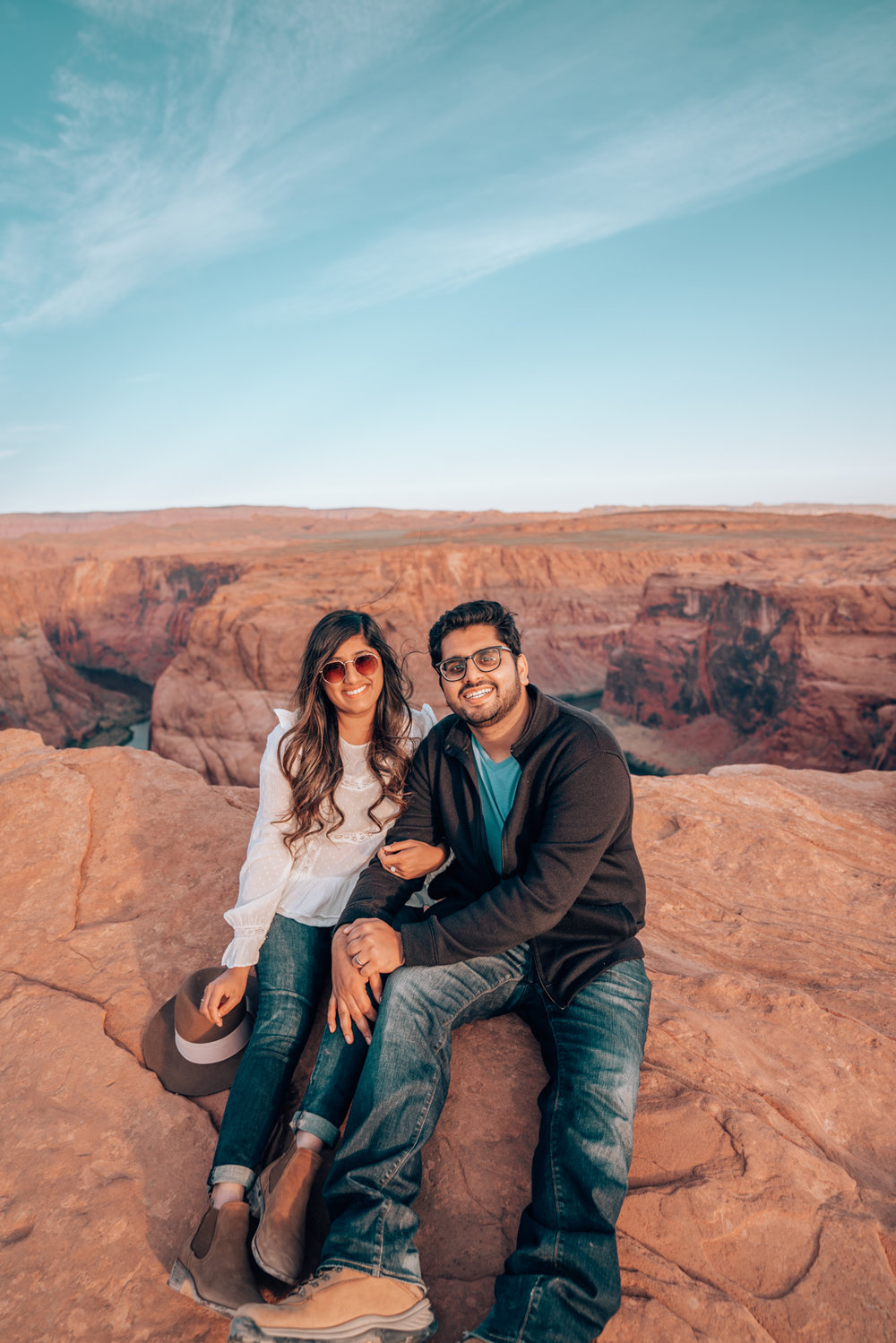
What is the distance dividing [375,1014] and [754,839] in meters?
3.98

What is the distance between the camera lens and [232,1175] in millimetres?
2133

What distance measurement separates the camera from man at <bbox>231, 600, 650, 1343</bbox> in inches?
69.2

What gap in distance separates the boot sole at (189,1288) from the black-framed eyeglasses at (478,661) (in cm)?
198

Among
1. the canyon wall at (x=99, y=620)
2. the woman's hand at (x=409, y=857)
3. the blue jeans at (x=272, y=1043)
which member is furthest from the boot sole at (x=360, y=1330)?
the canyon wall at (x=99, y=620)

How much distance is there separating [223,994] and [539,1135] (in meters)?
1.24

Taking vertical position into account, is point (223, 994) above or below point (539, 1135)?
above

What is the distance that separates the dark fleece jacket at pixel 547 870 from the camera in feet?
7.75

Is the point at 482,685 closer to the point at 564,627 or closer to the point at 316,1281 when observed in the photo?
the point at 316,1281

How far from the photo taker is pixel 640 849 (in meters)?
5.23

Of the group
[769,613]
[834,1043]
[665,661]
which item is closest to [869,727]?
[769,613]

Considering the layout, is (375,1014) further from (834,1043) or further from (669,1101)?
(834,1043)

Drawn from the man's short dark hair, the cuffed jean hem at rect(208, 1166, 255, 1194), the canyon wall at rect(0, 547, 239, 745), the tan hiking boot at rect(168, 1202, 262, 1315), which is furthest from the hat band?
the canyon wall at rect(0, 547, 239, 745)

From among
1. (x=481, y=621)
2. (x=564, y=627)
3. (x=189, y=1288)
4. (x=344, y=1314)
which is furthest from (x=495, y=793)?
(x=564, y=627)

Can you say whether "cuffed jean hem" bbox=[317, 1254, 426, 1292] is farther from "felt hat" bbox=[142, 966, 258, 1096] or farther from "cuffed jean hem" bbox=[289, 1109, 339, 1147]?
"felt hat" bbox=[142, 966, 258, 1096]
